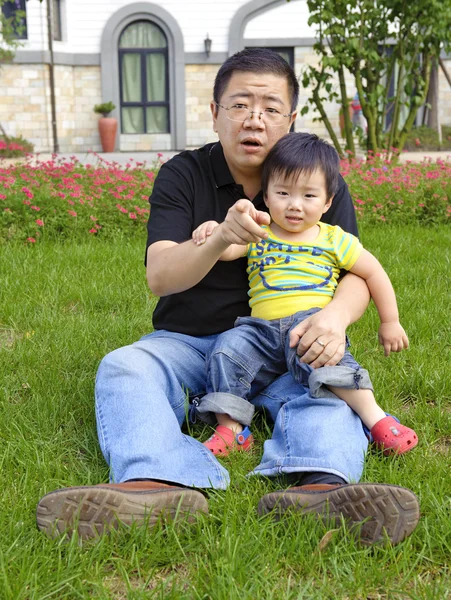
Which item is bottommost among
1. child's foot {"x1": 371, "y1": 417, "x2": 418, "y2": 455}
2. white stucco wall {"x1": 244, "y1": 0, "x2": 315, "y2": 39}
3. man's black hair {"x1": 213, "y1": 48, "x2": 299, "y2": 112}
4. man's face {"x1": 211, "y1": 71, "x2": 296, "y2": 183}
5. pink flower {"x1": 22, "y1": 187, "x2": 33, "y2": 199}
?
child's foot {"x1": 371, "y1": 417, "x2": 418, "y2": 455}

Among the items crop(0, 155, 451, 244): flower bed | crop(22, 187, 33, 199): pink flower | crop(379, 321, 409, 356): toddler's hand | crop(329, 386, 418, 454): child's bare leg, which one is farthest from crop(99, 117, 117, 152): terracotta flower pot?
crop(329, 386, 418, 454): child's bare leg

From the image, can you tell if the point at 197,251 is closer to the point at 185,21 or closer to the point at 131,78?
the point at 185,21

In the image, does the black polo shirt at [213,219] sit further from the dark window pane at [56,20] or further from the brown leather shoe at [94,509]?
the dark window pane at [56,20]

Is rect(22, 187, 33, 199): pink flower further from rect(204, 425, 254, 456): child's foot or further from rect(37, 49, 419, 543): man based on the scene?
rect(204, 425, 254, 456): child's foot

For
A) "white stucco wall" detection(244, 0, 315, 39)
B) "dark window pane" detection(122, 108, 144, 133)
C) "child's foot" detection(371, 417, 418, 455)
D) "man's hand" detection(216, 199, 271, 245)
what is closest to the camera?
"man's hand" detection(216, 199, 271, 245)

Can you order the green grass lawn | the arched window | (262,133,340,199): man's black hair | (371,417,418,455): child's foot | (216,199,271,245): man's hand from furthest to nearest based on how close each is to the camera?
the arched window
(262,133,340,199): man's black hair
(371,417,418,455): child's foot
(216,199,271,245): man's hand
the green grass lawn

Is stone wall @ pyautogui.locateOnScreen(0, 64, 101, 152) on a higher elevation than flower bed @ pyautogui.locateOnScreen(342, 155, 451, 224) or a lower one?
higher

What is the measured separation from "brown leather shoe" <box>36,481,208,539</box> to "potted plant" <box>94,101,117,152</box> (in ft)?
60.7

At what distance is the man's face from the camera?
263 centimetres

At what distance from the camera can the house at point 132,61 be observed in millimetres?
18984

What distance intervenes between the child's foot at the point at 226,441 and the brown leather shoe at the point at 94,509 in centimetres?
53

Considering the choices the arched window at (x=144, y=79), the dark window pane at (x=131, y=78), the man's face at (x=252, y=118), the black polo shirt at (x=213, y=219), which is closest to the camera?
the man's face at (x=252, y=118)

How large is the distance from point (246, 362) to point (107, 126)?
1787 cm

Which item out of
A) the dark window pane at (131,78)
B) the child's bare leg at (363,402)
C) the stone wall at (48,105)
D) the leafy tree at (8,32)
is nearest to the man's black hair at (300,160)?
the child's bare leg at (363,402)
